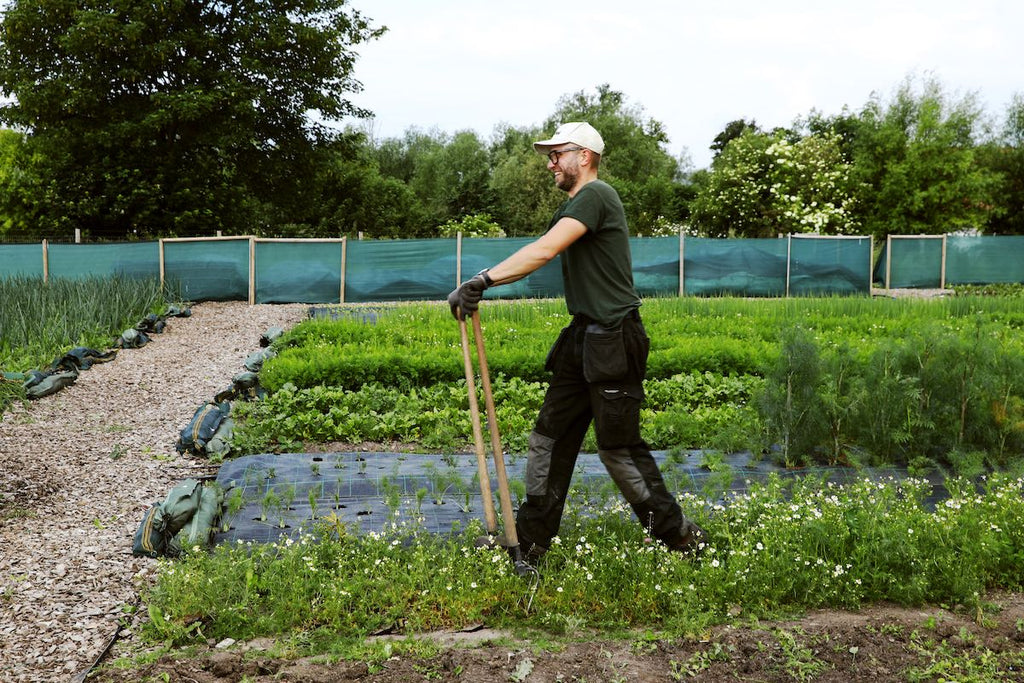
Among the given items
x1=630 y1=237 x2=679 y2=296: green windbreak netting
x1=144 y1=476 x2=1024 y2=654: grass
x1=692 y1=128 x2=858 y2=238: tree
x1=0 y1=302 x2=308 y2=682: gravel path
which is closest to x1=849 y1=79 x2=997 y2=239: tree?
x1=692 y1=128 x2=858 y2=238: tree

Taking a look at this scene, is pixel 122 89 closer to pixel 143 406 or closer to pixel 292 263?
pixel 292 263

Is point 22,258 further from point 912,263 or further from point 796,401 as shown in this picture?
point 912,263

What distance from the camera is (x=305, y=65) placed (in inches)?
1128

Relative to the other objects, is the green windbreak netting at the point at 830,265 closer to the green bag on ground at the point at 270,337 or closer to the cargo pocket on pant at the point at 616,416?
A: the green bag on ground at the point at 270,337

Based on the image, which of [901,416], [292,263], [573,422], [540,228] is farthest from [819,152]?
[573,422]

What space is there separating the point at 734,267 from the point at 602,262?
1725cm

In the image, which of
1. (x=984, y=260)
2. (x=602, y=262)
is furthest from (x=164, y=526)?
(x=984, y=260)

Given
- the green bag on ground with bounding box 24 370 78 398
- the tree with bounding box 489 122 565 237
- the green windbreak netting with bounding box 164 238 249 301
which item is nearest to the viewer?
the green bag on ground with bounding box 24 370 78 398

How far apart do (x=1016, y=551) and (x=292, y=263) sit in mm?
16192

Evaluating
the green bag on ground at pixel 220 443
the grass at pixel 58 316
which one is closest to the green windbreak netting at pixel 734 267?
the grass at pixel 58 316

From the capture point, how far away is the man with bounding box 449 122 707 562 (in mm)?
3928

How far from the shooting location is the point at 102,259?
705 inches

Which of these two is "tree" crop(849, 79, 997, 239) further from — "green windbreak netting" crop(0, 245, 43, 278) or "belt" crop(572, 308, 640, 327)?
"belt" crop(572, 308, 640, 327)

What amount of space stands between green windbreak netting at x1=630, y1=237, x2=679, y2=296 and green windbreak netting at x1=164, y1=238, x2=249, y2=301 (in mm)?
8282
